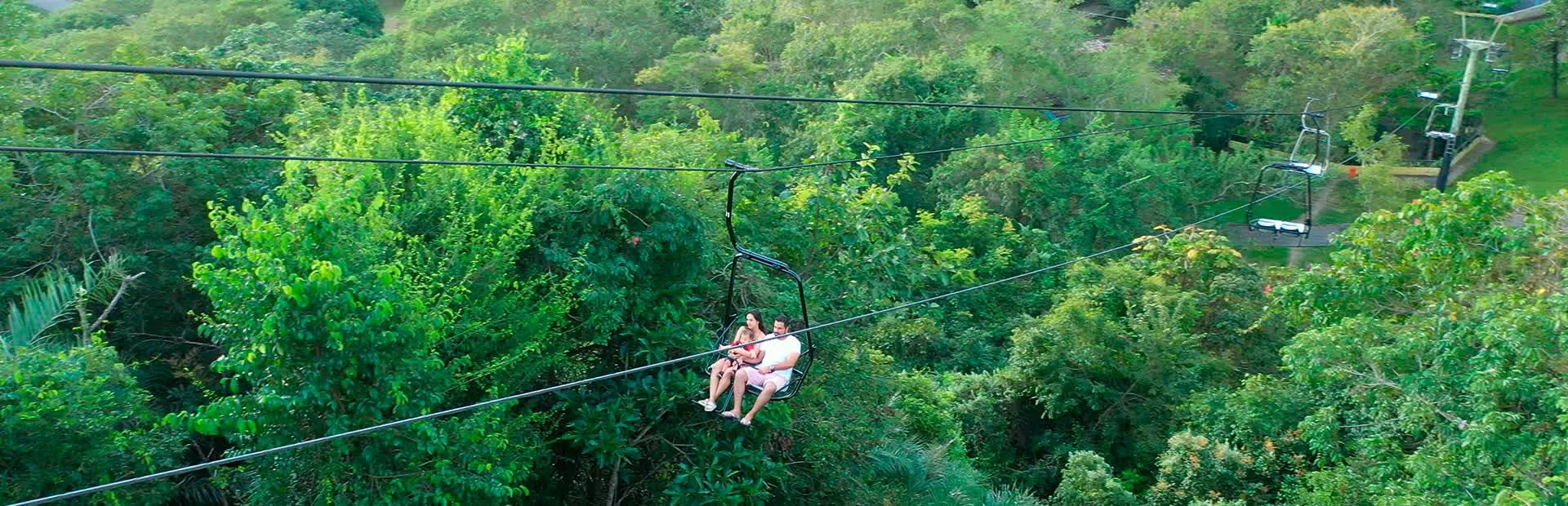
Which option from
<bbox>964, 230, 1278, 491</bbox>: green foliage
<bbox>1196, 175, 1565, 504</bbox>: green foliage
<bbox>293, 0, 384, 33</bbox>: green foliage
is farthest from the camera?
<bbox>293, 0, 384, 33</bbox>: green foliage

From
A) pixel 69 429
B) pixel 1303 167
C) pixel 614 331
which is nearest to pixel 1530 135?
pixel 1303 167

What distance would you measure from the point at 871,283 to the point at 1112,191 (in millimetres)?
13126

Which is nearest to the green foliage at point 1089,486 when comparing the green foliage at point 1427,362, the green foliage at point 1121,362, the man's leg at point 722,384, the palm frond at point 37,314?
the green foliage at point 1427,362

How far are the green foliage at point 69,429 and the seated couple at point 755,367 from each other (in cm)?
393

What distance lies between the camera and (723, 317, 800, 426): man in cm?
861

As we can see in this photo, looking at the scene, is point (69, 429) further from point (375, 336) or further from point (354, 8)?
point (354, 8)

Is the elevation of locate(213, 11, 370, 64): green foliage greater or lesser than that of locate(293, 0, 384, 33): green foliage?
greater

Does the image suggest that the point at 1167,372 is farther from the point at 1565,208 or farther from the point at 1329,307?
the point at 1565,208

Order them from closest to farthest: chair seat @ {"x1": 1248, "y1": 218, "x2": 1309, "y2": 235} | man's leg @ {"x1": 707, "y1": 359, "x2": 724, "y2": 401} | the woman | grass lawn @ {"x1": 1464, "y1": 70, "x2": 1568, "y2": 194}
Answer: the woman < man's leg @ {"x1": 707, "y1": 359, "x2": 724, "y2": 401} < chair seat @ {"x1": 1248, "y1": 218, "x2": 1309, "y2": 235} < grass lawn @ {"x1": 1464, "y1": 70, "x2": 1568, "y2": 194}

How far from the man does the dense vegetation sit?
4.26ft

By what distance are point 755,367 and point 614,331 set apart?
6.90 ft

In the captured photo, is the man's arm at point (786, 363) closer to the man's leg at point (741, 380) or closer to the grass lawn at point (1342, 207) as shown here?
the man's leg at point (741, 380)

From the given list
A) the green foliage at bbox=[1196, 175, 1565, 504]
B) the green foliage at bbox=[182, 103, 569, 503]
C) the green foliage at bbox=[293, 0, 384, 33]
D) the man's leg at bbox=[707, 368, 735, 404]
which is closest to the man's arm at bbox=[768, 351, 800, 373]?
the man's leg at bbox=[707, 368, 735, 404]

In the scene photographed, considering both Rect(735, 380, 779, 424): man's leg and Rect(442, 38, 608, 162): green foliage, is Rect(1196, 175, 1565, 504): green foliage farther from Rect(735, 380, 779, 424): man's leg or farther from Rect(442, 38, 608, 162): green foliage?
Rect(442, 38, 608, 162): green foliage
